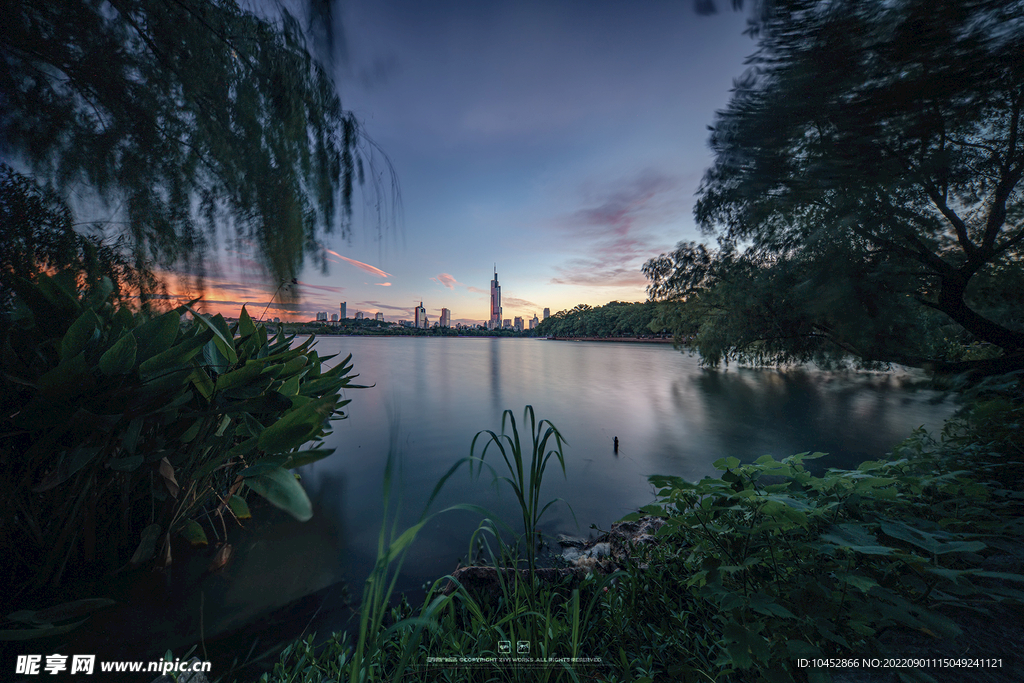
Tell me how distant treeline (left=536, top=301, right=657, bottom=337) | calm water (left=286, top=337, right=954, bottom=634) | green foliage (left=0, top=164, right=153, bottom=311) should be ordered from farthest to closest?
distant treeline (left=536, top=301, right=657, bottom=337) → calm water (left=286, top=337, right=954, bottom=634) → green foliage (left=0, top=164, right=153, bottom=311)

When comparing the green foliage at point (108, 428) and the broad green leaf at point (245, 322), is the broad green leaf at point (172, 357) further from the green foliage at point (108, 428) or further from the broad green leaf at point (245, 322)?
the broad green leaf at point (245, 322)

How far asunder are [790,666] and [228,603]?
5.59 ft

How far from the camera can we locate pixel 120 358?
847 millimetres

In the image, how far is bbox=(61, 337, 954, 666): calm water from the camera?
3.61 ft

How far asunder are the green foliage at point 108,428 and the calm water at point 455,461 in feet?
0.78

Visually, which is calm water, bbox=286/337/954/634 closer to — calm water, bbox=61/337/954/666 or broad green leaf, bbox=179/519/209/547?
calm water, bbox=61/337/954/666

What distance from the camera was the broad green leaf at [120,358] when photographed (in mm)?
831

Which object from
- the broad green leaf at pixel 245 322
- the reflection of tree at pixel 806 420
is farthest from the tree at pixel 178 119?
the reflection of tree at pixel 806 420

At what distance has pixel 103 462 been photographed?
0.97m

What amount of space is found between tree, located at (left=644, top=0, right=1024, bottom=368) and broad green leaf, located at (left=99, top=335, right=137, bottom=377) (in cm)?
194

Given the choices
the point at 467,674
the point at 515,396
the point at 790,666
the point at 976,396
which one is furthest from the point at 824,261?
the point at 515,396

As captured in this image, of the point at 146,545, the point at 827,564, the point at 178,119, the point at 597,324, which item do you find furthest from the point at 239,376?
the point at 597,324

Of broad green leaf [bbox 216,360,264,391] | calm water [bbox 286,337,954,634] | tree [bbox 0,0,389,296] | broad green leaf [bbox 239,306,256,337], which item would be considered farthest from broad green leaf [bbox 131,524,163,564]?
tree [bbox 0,0,389,296]

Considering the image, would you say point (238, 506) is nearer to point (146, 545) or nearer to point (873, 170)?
point (146, 545)
